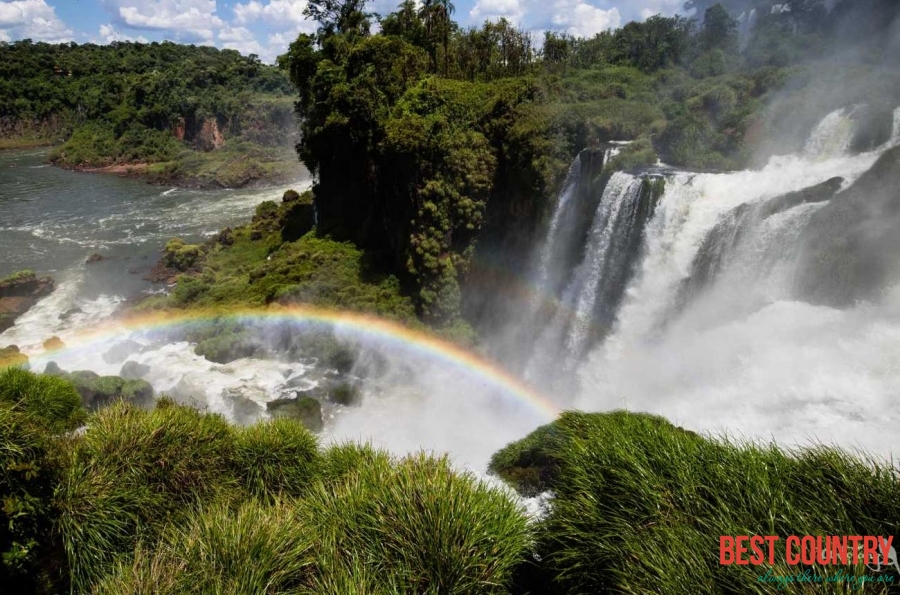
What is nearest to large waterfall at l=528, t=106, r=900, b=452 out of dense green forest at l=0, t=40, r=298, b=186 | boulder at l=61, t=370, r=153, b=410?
boulder at l=61, t=370, r=153, b=410

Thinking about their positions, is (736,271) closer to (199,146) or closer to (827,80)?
(827,80)

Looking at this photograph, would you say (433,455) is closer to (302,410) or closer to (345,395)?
(302,410)

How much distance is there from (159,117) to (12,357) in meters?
72.6

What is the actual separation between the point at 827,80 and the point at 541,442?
Answer: 63.9 feet

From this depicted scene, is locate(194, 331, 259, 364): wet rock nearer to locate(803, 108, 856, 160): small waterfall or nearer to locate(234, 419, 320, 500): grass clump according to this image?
locate(234, 419, 320, 500): grass clump

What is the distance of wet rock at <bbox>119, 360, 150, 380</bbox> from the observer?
23547mm

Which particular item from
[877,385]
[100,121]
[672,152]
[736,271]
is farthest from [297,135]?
[877,385]

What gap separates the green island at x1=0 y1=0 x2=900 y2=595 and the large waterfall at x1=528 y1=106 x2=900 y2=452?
55.9 inches

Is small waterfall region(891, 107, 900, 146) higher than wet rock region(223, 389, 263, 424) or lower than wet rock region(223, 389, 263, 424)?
higher

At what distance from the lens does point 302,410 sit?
19.9 m

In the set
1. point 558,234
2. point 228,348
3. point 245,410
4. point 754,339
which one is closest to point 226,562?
point 754,339

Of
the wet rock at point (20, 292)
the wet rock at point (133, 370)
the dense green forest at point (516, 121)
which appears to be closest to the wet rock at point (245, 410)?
the wet rock at point (133, 370)

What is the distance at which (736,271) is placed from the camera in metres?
16.5

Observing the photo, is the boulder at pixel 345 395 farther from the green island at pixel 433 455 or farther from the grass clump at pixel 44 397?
the grass clump at pixel 44 397
